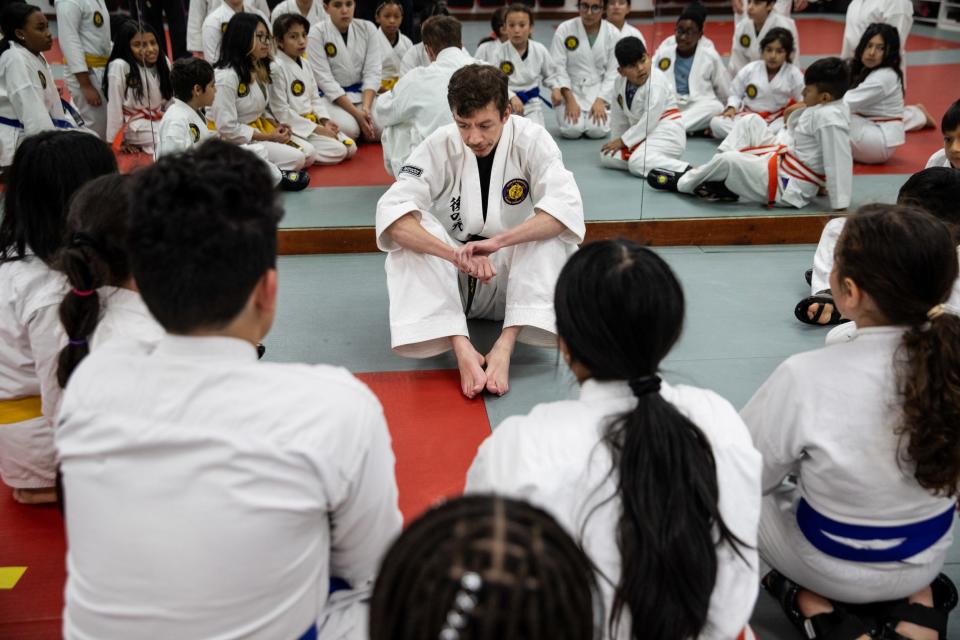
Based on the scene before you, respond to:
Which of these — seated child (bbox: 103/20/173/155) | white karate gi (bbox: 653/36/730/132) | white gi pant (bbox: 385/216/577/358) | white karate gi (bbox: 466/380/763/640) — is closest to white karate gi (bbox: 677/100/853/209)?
white karate gi (bbox: 653/36/730/132)

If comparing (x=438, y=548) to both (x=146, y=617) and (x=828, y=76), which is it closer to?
(x=146, y=617)

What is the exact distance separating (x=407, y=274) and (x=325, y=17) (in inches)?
82.4

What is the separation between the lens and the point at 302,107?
495 cm

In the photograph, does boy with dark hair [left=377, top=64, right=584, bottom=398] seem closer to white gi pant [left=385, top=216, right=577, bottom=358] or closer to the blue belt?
white gi pant [left=385, top=216, right=577, bottom=358]

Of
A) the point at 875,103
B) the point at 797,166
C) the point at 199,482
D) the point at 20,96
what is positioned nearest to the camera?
the point at 199,482

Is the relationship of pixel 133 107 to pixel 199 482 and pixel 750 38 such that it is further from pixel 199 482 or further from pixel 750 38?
pixel 750 38

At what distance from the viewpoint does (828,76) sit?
451cm

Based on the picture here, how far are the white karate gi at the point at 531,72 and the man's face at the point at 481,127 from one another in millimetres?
2594

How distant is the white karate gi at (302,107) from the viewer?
15.1 feet

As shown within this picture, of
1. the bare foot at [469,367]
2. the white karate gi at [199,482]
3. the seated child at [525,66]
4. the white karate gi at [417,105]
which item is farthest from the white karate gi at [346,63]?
the white karate gi at [199,482]

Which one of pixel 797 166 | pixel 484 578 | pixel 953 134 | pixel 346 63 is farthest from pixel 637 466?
pixel 346 63

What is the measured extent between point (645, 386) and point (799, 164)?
12.2 feet

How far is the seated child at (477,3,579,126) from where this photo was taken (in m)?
5.43

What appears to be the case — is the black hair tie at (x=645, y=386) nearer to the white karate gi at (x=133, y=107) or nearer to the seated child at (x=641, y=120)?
the white karate gi at (x=133, y=107)
